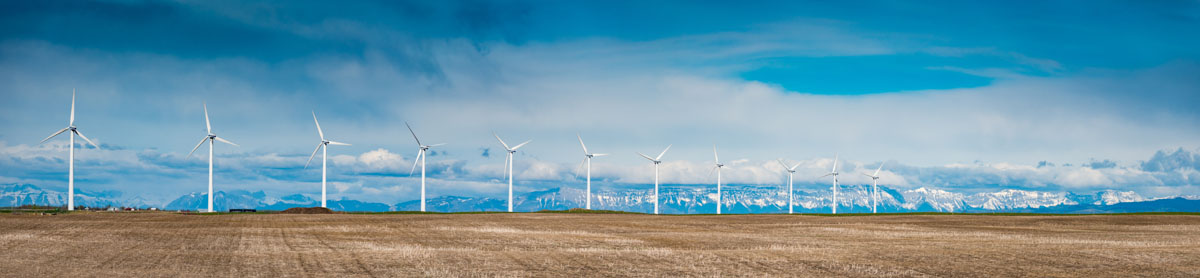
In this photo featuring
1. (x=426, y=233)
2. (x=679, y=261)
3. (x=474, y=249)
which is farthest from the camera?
(x=426, y=233)

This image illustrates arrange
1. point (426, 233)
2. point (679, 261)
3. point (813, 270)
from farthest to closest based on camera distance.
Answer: point (426, 233), point (679, 261), point (813, 270)

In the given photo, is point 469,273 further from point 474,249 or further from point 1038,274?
point 1038,274

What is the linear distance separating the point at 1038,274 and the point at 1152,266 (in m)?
7.45

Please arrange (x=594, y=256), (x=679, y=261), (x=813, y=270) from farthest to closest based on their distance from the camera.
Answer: (x=594, y=256)
(x=679, y=261)
(x=813, y=270)

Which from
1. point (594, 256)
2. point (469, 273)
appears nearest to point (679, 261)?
point (594, 256)

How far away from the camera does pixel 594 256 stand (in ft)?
156

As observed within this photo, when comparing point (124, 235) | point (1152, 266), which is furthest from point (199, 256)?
point (1152, 266)

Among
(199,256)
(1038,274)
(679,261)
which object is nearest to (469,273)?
(679,261)

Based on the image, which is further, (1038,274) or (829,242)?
(829,242)

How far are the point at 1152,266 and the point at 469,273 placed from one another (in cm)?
2940

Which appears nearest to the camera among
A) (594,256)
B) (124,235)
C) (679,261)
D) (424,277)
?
(424,277)

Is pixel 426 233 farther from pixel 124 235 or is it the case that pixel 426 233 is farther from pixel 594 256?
pixel 594 256

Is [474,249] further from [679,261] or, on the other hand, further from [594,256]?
[679,261]

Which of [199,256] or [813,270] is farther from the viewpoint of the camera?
[199,256]
